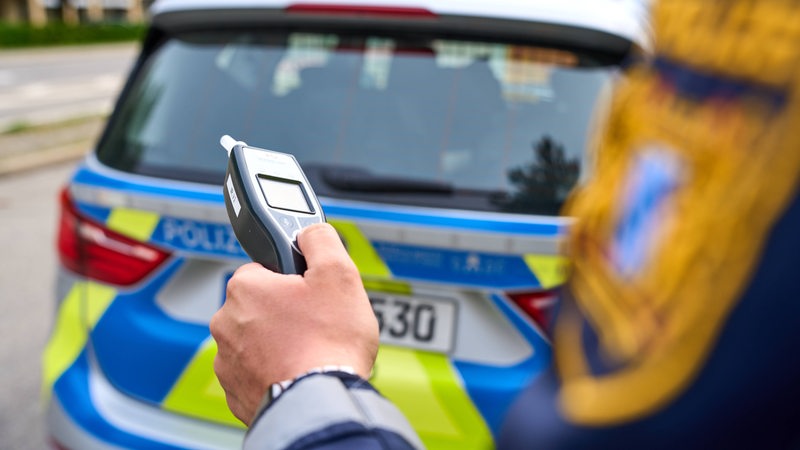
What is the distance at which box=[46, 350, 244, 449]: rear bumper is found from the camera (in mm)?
1775

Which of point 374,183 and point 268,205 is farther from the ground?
point 268,205

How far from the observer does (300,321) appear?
2.46 ft

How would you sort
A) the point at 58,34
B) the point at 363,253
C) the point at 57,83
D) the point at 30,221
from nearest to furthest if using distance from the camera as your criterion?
the point at 363,253, the point at 30,221, the point at 57,83, the point at 58,34

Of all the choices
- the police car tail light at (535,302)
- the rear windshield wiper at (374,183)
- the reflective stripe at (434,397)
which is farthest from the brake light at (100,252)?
the police car tail light at (535,302)

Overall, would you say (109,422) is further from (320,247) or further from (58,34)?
(58,34)

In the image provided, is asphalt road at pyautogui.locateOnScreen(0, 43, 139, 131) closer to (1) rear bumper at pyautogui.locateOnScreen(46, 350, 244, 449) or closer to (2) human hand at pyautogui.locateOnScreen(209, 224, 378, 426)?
(1) rear bumper at pyautogui.locateOnScreen(46, 350, 244, 449)

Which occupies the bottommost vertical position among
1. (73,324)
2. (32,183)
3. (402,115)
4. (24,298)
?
(32,183)

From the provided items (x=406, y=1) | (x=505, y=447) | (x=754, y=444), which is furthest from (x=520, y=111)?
(x=754, y=444)

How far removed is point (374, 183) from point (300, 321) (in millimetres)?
979

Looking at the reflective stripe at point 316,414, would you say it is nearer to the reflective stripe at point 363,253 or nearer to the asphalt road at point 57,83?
the reflective stripe at point 363,253

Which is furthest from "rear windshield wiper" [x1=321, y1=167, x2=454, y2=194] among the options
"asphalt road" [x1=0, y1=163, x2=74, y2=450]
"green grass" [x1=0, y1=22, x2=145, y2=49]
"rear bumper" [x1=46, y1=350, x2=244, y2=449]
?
"green grass" [x1=0, y1=22, x2=145, y2=49]

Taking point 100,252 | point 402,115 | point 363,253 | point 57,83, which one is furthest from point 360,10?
point 57,83

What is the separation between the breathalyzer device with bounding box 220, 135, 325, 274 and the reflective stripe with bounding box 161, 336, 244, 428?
93 centimetres

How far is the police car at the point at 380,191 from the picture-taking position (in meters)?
1.67
